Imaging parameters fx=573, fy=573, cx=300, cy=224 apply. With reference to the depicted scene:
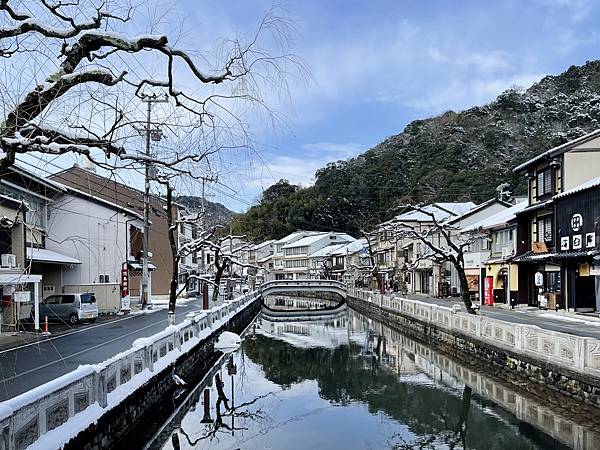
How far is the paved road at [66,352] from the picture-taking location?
41.8ft

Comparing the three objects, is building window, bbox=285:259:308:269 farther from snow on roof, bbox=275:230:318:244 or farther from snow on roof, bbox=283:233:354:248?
snow on roof, bbox=275:230:318:244

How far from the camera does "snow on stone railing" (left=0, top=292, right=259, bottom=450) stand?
22.7 ft

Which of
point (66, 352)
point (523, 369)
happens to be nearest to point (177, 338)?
point (66, 352)

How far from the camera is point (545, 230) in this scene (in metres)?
32.0

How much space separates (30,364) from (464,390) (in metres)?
13.0

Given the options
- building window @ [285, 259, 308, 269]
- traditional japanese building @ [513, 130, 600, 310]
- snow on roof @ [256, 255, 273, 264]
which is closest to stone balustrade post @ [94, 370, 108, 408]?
traditional japanese building @ [513, 130, 600, 310]

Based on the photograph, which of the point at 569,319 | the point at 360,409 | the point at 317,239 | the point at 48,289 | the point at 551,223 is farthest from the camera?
the point at 317,239

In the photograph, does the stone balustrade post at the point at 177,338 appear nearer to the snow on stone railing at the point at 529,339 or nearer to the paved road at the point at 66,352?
the paved road at the point at 66,352

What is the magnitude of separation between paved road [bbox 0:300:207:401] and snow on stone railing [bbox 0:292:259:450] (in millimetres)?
632

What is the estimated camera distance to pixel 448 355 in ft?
80.7

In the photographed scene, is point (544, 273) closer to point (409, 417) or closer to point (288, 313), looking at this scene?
point (409, 417)

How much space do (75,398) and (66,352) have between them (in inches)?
367

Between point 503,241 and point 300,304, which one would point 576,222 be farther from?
point 300,304

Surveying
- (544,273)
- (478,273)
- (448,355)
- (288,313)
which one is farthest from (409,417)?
(288,313)
